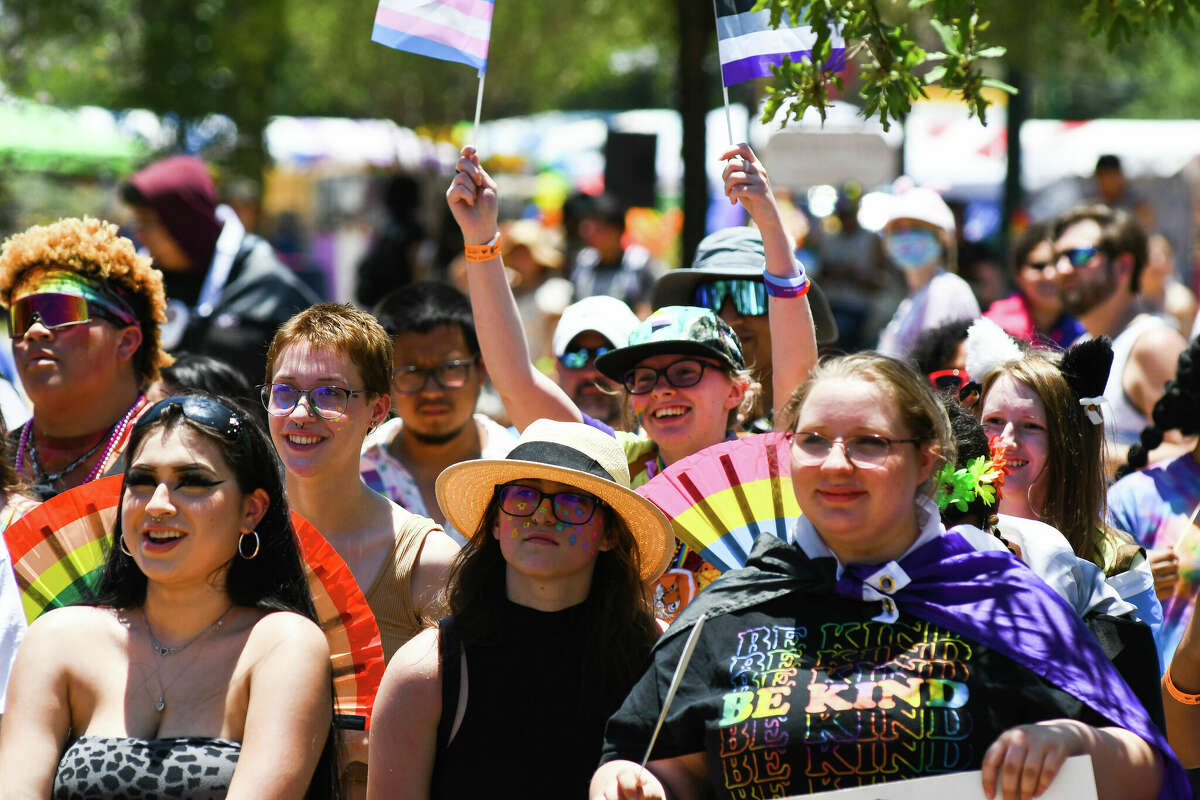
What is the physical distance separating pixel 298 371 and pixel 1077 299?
13.5 feet

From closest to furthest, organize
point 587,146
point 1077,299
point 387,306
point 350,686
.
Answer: point 350,686 → point 387,306 → point 1077,299 → point 587,146

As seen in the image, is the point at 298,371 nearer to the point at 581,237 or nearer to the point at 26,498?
the point at 26,498

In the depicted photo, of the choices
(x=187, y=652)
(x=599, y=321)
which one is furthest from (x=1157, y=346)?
(x=187, y=652)

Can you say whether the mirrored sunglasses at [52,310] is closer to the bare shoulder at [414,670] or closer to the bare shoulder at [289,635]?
the bare shoulder at [289,635]

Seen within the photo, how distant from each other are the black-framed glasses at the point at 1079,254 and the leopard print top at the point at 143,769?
4969 mm

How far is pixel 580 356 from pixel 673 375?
4.48 ft

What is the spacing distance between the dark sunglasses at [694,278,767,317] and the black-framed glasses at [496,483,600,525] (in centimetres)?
180

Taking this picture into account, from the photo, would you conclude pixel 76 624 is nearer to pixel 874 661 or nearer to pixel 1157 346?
pixel 874 661

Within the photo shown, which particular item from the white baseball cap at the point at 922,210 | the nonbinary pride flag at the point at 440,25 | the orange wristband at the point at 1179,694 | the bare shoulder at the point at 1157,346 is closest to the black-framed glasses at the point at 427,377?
the nonbinary pride flag at the point at 440,25

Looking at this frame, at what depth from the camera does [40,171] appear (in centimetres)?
1969

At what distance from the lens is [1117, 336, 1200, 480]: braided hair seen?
4.89 meters

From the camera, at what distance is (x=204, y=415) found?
340 cm

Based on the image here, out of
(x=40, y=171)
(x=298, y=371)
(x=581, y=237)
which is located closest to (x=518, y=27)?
(x=40, y=171)

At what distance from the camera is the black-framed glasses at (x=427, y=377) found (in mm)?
5230
